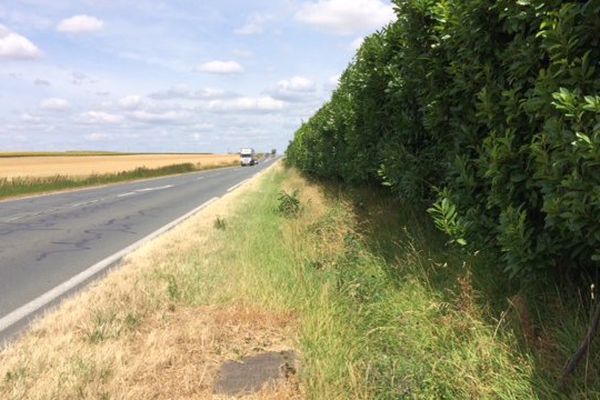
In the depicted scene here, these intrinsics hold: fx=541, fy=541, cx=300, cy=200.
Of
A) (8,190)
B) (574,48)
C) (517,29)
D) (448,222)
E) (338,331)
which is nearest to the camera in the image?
(574,48)

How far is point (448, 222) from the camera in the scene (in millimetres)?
4344

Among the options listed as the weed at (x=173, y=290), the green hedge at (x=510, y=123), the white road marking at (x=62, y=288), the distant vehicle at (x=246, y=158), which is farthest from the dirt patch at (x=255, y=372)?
the distant vehicle at (x=246, y=158)

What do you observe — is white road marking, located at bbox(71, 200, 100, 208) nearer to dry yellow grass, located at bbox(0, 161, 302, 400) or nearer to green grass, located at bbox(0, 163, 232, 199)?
green grass, located at bbox(0, 163, 232, 199)

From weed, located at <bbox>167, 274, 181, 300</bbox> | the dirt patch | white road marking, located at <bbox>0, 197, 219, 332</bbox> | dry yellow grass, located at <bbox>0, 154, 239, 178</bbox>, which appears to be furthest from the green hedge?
dry yellow grass, located at <bbox>0, 154, 239, 178</bbox>

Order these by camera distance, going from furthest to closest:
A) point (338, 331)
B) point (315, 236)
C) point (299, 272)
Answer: point (315, 236), point (299, 272), point (338, 331)

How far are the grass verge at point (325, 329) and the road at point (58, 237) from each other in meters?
1.06

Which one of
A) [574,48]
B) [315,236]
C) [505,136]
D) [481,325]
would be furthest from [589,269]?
[315,236]

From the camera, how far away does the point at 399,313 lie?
15.4 feet

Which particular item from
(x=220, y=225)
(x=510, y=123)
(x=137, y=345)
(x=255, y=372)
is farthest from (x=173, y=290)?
(x=220, y=225)

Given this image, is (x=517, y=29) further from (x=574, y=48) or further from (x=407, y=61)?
(x=407, y=61)

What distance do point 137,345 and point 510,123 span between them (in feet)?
11.4

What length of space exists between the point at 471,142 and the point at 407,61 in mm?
1494

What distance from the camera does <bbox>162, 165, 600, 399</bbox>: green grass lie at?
3.39 m

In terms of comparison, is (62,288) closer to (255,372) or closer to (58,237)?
(255,372)
